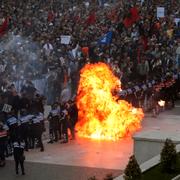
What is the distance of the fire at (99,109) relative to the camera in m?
22.3

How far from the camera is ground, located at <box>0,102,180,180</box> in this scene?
56.3 ft

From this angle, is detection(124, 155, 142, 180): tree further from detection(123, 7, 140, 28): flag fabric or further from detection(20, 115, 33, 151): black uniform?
detection(123, 7, 140, 28): flag fabric

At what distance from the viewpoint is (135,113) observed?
23734 mm

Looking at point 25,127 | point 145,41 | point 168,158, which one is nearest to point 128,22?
point 145,41

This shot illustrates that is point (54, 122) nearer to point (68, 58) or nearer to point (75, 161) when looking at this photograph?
point (75, 161)

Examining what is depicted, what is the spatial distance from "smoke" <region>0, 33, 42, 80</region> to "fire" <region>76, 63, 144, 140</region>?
4.32 meters

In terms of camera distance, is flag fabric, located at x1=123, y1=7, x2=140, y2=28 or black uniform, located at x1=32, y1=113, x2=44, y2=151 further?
flag fabric, located at x1=123, y1=7, x2=140, y2=28

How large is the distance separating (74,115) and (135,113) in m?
2.69

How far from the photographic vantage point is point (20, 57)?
89.3 ft

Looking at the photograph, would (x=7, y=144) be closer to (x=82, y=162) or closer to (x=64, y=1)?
(x=82, y=162)

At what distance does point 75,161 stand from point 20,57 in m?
9.19

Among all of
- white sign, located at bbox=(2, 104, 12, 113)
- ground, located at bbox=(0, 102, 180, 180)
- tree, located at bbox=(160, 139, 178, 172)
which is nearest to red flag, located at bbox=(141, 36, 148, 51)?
ground, located at bbox=(0, 102, 180, 180)

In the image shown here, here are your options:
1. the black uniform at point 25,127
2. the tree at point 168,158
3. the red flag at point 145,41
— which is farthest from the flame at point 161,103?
the tree at point 168,158

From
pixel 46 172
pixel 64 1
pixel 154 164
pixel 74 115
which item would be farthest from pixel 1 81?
pixel 64 1
